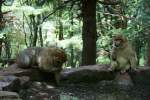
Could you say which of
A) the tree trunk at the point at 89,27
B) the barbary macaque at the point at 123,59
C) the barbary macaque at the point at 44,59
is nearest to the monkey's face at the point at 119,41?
the barbary macaque at the point at 123,59

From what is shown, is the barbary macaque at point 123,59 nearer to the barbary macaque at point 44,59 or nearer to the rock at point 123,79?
the rock at point 123,79

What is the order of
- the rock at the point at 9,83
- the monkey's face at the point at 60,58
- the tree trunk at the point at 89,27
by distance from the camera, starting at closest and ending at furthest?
1. the rock at the point at 9,83
2. the monkey's face at the point at 60,58
3. the tree trunk at the point at 89,27

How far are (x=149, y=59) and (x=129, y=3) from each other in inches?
113

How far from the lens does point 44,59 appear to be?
7.48m

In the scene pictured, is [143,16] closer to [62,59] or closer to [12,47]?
[62,59]

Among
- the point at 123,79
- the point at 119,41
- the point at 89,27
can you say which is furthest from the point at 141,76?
the point at 89,27

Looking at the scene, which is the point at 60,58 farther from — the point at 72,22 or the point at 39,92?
the point at 72,22

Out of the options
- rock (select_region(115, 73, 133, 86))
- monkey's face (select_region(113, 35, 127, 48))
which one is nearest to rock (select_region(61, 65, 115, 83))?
rock (select_region(115, 73, 133, 86))

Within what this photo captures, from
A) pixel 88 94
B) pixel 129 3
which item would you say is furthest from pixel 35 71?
pixel 129 3

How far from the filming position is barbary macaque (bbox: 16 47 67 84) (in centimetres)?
730

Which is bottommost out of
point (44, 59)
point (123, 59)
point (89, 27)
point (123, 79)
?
point (123, 79)

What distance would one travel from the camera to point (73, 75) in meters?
7.91

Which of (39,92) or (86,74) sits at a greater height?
(86,74)

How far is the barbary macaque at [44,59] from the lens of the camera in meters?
7.30
